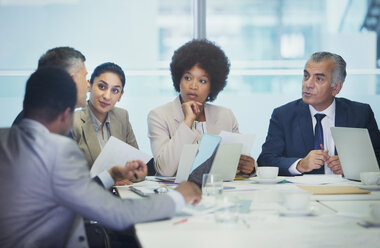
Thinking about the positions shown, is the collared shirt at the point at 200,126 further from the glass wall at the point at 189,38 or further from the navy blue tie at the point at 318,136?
the glass wall at the point at 189,38

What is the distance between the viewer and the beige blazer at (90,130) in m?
3.09

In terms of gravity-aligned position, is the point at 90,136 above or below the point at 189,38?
below

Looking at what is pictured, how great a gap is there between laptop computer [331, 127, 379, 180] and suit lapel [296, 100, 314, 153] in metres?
0.59

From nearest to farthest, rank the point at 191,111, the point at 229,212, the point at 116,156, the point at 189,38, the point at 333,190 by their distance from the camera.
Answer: the point at 229,212, the point at 333,190, the point at 116,156, the point at 191,111, the point at 189,38

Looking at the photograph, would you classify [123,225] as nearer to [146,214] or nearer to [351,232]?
[146,214]

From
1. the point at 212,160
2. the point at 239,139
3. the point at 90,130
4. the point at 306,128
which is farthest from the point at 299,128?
the point at 90,130

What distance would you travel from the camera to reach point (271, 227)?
1634 millimetres

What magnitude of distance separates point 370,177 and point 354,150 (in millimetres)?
204

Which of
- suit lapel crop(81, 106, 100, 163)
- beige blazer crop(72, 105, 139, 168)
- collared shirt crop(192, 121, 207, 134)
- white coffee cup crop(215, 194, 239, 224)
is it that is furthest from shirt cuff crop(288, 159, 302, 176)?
white coffee cup crop(215, 194, 239, 224)

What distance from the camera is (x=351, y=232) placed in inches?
61.0

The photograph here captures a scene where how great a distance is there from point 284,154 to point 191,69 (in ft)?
2.93

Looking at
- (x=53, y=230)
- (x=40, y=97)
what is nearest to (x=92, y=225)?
(x=53, y=230)

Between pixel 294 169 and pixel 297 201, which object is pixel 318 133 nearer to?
pixel 294 169

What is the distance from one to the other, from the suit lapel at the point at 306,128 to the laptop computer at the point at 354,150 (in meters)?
0.59
